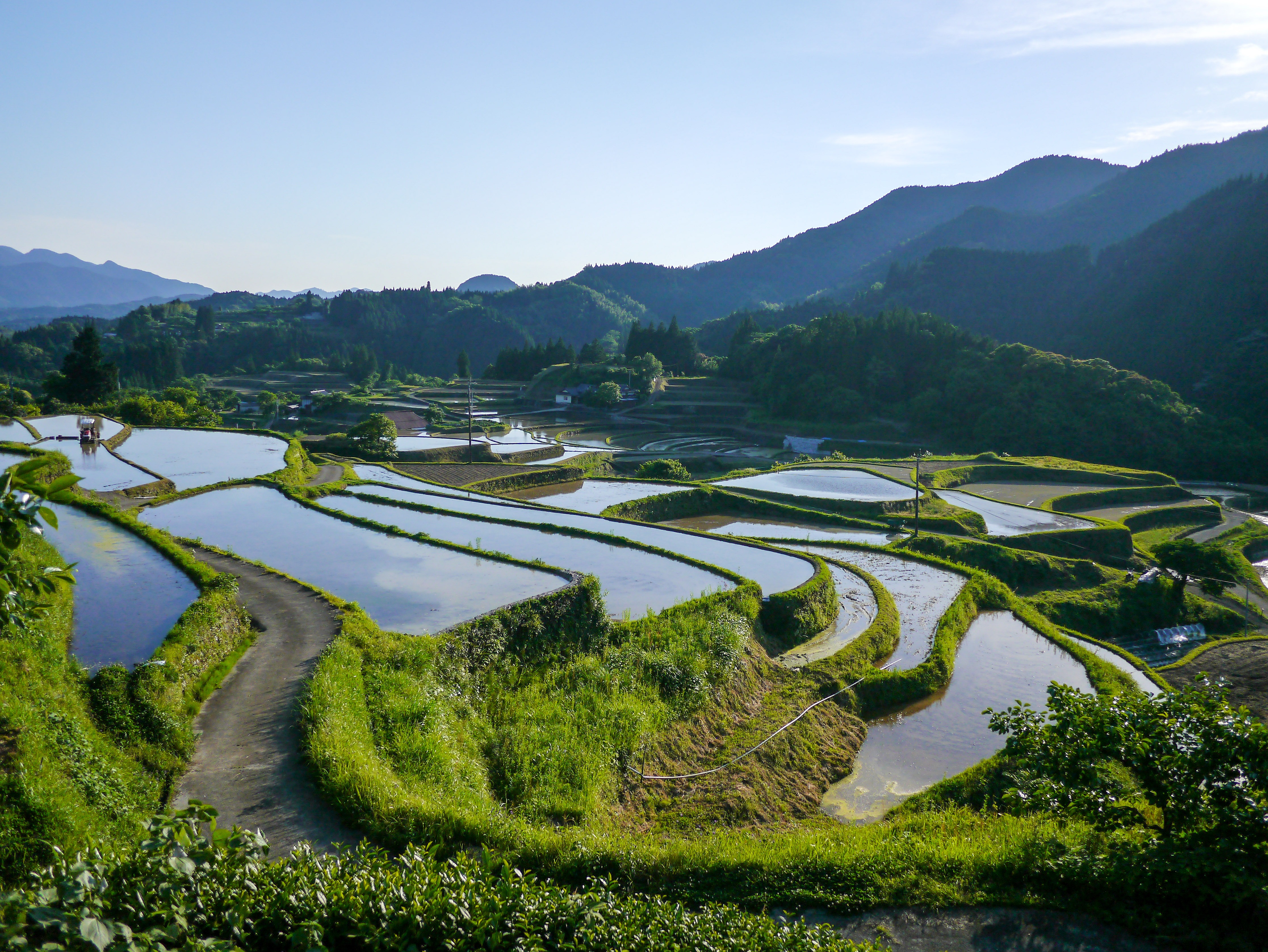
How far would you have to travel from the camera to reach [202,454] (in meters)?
27.5

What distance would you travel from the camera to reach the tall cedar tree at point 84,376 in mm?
38500

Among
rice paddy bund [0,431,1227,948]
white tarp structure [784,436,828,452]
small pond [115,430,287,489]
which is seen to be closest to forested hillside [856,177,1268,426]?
white tarp structure [784,436,828,452]

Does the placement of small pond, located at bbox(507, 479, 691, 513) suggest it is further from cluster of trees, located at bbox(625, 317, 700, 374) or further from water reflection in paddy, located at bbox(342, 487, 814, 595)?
cluster of trees, located at bbox(625, 317, 700, 374)

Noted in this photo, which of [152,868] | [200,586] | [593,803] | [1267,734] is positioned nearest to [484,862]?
[152,868]

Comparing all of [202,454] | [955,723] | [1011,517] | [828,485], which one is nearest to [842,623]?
[955,723]

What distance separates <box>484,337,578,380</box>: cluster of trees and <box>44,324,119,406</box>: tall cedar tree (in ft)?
168

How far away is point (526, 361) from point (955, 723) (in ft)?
265

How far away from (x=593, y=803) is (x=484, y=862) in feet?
12.3

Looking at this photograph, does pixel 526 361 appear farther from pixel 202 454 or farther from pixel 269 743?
pixel 269 743

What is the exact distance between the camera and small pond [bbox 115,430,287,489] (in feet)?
76.5

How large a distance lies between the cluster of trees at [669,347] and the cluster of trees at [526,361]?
27.3 ft

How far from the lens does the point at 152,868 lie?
11.6ft

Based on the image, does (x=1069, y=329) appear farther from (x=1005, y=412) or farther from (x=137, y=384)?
(x=137, y=384)

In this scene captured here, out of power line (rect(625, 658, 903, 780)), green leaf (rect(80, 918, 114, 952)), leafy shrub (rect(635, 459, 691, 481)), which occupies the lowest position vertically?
power line (rect(625, 658, 903, 780))
